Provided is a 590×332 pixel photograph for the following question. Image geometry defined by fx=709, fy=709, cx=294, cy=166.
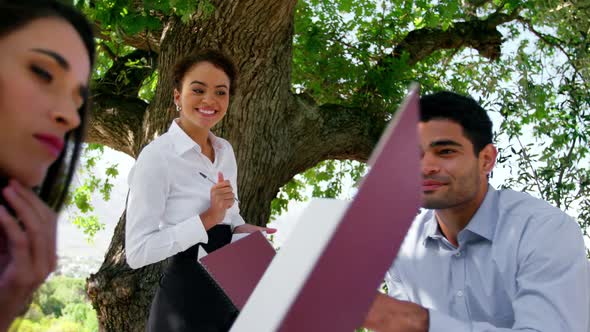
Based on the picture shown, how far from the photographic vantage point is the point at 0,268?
37.9 inches

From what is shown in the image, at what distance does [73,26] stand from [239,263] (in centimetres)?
113

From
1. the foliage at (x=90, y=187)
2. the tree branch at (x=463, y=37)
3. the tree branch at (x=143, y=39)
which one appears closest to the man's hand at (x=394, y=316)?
the tree branch at (x=143, y=39)

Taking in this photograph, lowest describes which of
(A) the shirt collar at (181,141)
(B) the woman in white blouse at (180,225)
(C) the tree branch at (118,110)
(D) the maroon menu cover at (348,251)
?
(D) the maroon menu cover at (348,251)

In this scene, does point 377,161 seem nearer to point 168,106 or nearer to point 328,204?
point 328,204

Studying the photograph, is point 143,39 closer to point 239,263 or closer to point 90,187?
point 90,187

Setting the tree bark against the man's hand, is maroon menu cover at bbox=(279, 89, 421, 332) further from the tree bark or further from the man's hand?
the tree bark

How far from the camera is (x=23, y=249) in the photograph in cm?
93

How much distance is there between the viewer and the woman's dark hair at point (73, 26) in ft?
3.32

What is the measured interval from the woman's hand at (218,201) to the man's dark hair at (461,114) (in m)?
0.82

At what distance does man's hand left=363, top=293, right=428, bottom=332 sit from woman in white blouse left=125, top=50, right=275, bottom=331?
110 centimetres

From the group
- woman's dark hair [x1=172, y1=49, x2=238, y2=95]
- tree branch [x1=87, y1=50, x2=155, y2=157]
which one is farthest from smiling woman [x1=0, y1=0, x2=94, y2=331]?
tree branch [x1=87, y1=50, x2=155, y2=157]

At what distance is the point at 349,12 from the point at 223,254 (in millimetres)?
6436

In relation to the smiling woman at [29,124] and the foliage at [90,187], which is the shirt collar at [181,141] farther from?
the foliage at [90,187]

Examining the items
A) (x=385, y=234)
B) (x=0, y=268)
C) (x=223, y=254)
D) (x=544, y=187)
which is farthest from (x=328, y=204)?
(x=544, y=187)
